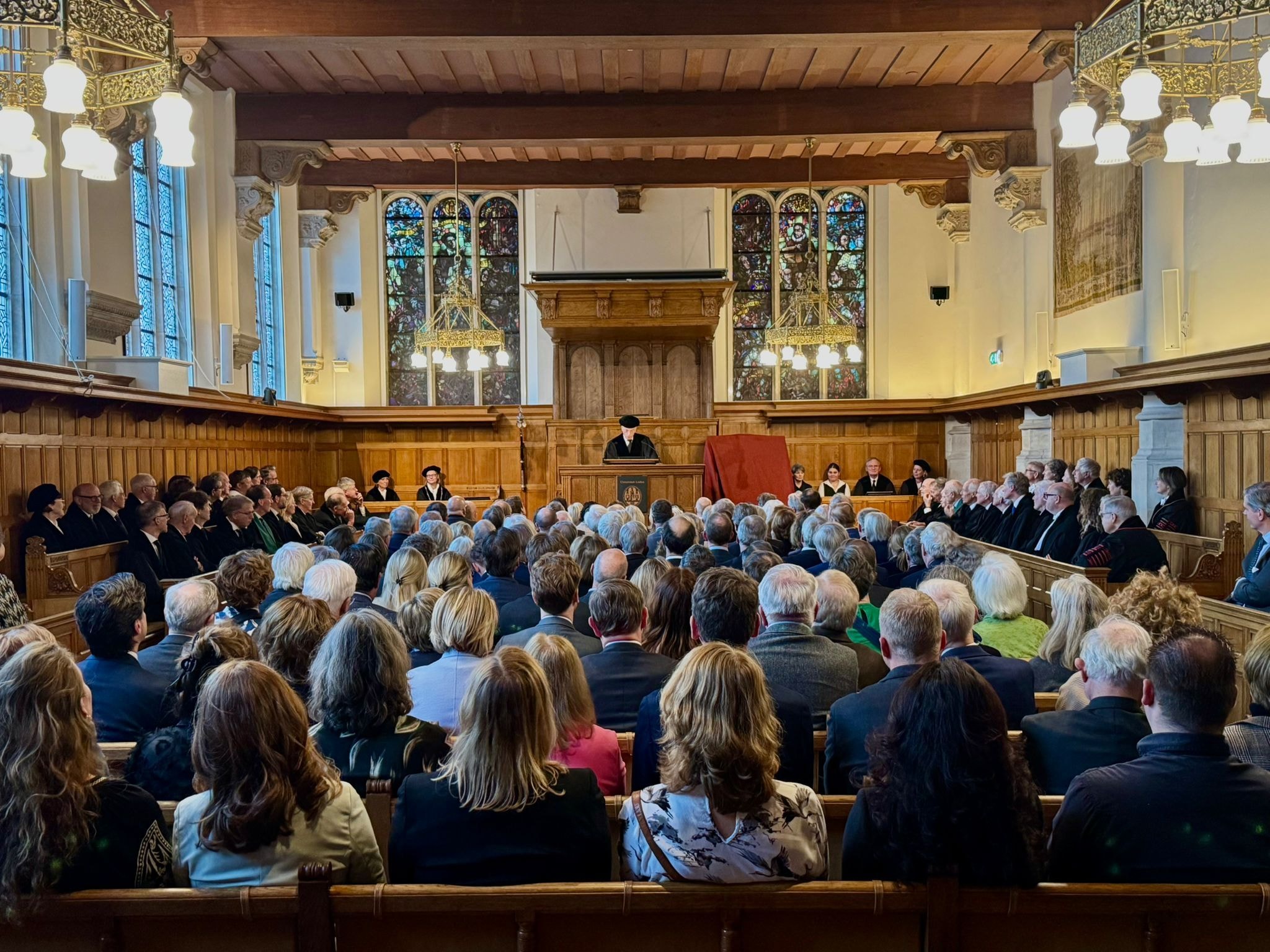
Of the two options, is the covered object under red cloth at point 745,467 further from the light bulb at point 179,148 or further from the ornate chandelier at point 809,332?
the light bulb at point 179,148

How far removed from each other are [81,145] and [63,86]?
0.48m

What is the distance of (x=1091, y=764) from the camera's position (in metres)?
2.83

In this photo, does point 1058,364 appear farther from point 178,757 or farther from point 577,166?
point 178,757

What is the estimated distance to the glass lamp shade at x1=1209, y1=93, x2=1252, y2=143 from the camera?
443 cm

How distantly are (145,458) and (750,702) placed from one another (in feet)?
32.3

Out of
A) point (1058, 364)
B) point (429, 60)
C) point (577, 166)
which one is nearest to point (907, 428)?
point (1058, 364)

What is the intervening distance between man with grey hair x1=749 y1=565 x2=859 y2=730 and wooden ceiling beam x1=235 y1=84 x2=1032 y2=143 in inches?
391

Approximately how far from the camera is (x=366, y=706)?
2.78 metres

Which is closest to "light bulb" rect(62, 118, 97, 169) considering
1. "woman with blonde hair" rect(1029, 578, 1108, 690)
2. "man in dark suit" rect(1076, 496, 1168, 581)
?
"woman with blonde hair" rect(1029, 578, 1108, 690)

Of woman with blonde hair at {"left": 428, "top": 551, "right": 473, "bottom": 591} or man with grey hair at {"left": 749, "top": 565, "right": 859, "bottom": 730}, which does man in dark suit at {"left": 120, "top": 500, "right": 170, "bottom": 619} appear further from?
man with grey hair at {"left": 749, "top": 565, "right": 859, "bottom": 730}

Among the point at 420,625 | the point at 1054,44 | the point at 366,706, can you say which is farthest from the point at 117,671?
the point at 1054,44

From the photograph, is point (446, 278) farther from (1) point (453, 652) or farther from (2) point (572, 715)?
(2) point (572, 715)

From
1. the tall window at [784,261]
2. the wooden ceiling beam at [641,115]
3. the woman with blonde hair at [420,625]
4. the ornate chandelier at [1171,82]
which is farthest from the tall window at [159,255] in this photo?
the tall window at [784,261]

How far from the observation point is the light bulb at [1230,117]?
14.5 ft
